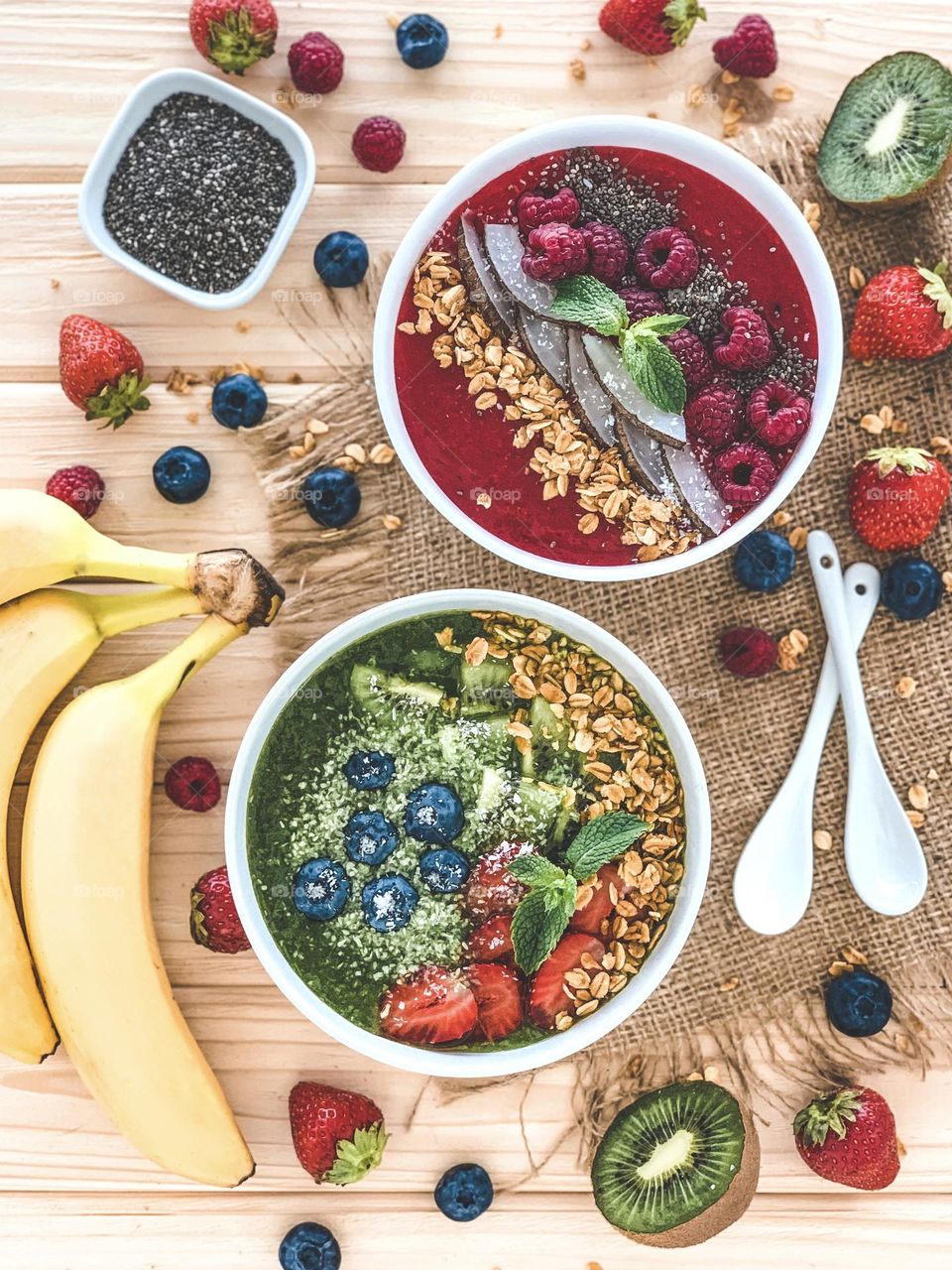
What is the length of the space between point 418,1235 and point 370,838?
0.85 m

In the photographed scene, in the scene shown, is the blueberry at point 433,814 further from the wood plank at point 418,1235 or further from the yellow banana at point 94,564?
the wood plank at point 418,1235

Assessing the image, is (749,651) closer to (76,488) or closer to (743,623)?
(743,623)

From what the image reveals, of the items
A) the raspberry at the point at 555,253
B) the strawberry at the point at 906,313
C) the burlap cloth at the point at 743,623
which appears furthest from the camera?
the burlap cloth at the point at 743,623

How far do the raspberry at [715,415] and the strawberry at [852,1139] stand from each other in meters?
1.19

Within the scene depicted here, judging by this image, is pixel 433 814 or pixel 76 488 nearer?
pixel 433 814

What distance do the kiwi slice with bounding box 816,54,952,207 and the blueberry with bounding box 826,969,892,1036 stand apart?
1381mm

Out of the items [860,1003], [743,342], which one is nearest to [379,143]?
[743,342]

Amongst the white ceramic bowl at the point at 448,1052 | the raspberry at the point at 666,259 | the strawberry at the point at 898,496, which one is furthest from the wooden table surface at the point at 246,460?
the strawberry at the point at 898,496

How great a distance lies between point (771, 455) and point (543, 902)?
797mm

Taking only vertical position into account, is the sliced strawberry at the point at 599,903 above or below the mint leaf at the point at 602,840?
below

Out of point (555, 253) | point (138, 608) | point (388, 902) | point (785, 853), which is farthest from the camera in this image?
point (785, 853)

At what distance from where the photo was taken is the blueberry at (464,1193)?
1.86m

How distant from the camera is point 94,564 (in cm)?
168

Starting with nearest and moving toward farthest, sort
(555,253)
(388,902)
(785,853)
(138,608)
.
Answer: (555,253) → (388,902) → (138,608) → (785,853)
